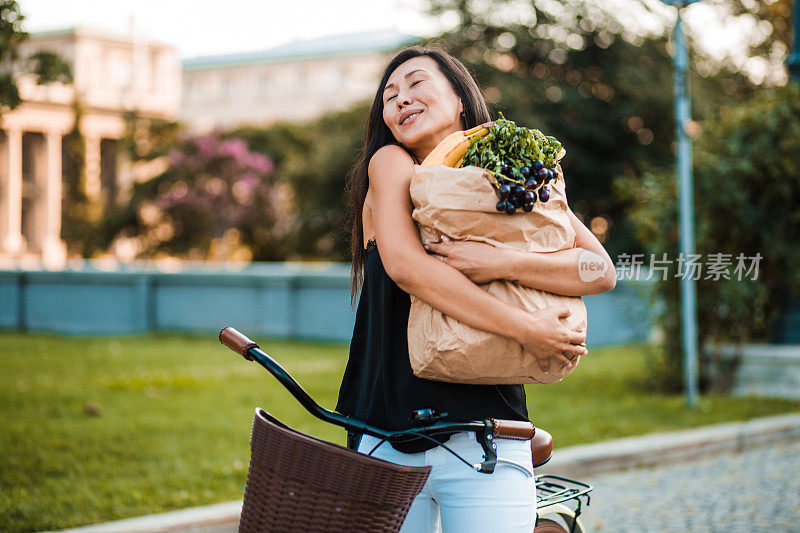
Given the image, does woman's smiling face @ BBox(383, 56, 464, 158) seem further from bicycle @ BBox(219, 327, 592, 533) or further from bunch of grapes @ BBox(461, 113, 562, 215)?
bicycle @ BBox(219, 327, 592, 533)

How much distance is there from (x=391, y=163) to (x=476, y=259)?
1.17 feet

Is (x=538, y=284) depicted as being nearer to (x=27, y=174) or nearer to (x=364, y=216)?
(x=364, y=216)

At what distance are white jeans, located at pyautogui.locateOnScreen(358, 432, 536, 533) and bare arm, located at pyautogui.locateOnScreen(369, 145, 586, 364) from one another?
312 millimetres

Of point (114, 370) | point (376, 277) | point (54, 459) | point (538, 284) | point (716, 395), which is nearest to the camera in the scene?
point (538, 284)

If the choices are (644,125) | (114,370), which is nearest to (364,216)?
(114,370)

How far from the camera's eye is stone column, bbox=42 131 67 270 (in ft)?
197

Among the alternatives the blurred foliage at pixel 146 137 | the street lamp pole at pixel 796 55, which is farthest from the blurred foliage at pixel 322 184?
the street lamp pole at pixel 796 55

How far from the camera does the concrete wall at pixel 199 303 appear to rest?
49.9 feet

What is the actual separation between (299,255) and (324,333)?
20.6 m

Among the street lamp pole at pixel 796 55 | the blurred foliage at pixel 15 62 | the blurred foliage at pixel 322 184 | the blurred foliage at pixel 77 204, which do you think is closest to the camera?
the blurred foliage at pixel 15 62

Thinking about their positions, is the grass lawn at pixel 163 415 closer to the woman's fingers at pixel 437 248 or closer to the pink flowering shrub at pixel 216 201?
the woman's fingers at pixel 437 248

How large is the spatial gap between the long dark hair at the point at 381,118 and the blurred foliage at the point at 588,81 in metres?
24.4

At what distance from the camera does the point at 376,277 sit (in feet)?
7.67

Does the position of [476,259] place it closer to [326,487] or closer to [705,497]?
[326,487]
